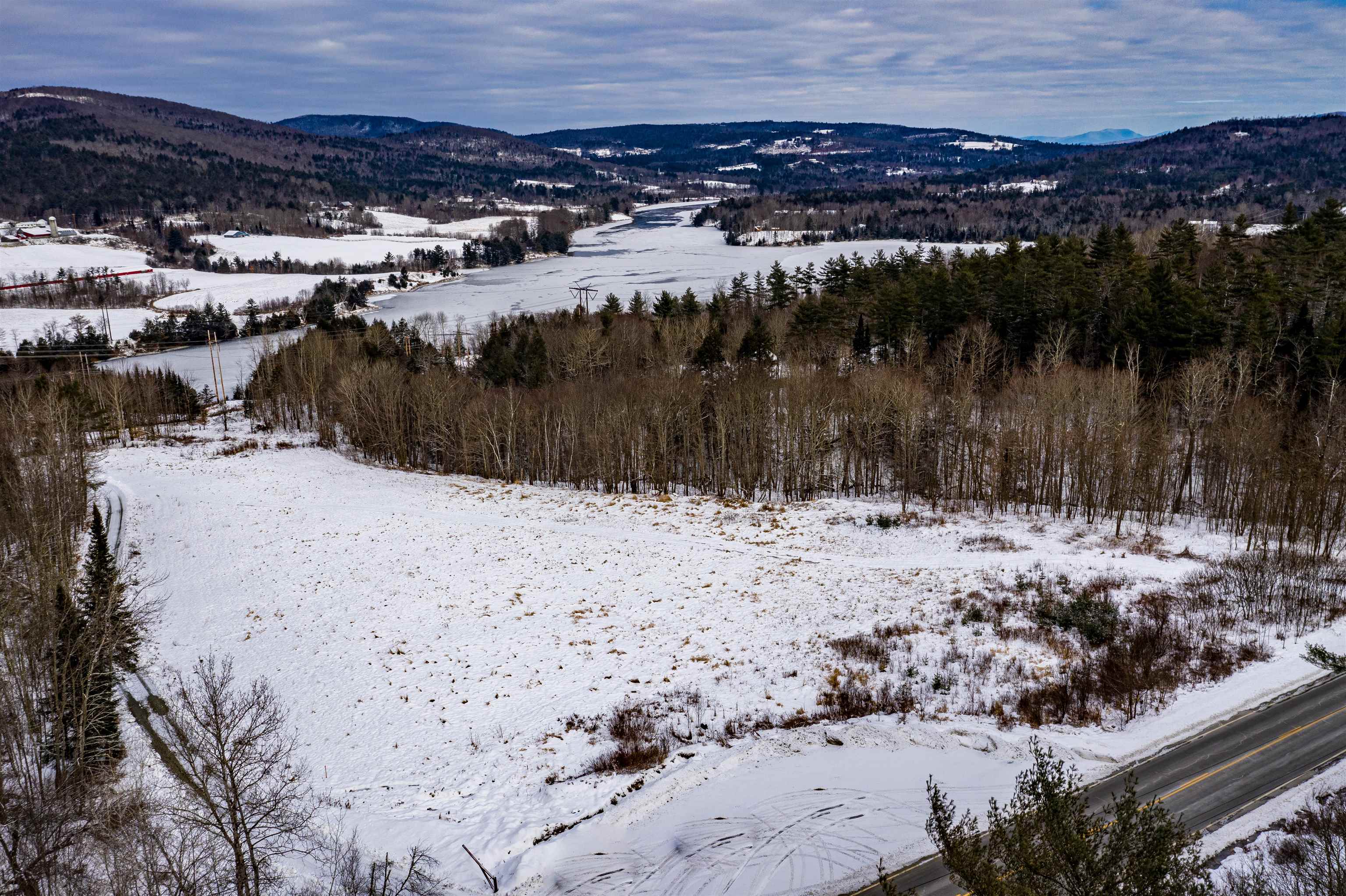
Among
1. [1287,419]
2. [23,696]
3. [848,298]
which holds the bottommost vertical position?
[23,696]

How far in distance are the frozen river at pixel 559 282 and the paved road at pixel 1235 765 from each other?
10056cm

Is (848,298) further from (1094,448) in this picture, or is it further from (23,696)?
(23,696)

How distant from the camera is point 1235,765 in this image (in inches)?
831

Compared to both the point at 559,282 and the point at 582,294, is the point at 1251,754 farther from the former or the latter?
the point at 559,282

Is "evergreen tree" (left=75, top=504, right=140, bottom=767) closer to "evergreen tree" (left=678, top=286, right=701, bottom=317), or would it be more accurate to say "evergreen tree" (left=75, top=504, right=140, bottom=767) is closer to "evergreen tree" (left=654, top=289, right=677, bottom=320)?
"evergreen tree" (left=678, top=286, right=701, bottom=317)

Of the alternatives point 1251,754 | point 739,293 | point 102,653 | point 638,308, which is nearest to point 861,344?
point 739,293

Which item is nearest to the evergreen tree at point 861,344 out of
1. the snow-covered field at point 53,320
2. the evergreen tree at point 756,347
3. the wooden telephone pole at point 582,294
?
the evergreen tree at point 756,347

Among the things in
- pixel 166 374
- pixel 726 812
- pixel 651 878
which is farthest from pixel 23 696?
pixel 166 374

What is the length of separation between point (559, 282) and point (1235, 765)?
454 ft

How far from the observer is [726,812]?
20.4 meters

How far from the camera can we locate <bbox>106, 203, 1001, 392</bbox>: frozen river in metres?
115

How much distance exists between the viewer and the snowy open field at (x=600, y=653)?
65.4 ft

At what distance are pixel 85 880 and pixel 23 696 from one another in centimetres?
623

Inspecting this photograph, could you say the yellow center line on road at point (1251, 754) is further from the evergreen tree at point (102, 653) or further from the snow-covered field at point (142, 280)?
the snow-covered field at point (142, 280)
